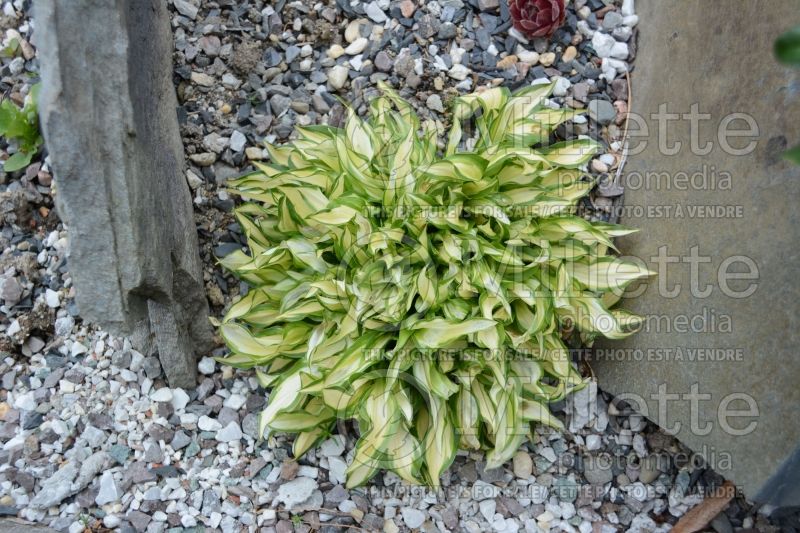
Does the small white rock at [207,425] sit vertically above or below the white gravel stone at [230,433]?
above

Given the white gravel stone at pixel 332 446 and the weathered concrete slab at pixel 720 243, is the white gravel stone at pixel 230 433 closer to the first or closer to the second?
the white gravel stone at pixel 332 446

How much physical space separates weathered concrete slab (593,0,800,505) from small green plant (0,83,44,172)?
1941mm

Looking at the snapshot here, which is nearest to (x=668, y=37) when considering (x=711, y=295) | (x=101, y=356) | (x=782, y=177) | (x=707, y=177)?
(x=707, y=177)

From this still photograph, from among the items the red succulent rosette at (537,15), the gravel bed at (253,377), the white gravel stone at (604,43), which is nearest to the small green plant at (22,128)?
the gravel bed at (253,377)

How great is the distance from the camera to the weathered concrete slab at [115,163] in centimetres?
148

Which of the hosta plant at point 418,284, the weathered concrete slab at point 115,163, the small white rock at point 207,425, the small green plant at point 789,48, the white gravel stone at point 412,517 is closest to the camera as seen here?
the small green plant at point 789,48

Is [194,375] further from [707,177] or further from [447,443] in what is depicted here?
[707,177]

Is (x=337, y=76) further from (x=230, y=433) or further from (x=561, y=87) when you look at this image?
(x=230, y=433)

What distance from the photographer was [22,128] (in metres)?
2.31

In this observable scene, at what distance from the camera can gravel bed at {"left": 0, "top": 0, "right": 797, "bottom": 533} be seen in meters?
2.10

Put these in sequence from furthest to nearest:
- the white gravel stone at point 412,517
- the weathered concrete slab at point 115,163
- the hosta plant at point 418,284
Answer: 1. the white gravel stone at point 412,517
2. the hosta plant at point 418,284
3. the weathered concrete slab at point 115,163

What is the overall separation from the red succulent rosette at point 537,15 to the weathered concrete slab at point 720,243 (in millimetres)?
321

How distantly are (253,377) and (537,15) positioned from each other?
149 cm

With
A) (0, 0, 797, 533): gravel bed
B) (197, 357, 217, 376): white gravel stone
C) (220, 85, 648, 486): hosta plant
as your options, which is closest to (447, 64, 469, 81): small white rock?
(0, 0, 797, 533): gravel bed
